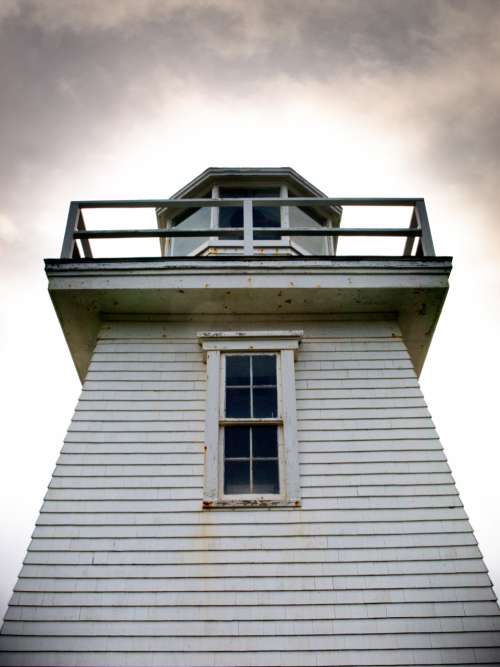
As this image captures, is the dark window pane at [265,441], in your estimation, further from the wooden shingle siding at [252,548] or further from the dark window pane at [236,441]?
the wooden shingle siding at [252,548]

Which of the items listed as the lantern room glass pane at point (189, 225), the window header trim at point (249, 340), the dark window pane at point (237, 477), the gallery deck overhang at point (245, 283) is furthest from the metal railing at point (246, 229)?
the dark window pane at point (237, 477)

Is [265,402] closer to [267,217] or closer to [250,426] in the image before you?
[250,426]

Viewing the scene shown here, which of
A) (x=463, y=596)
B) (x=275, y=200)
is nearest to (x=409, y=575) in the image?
(x=463, y=596)

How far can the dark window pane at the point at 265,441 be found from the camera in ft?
20.8

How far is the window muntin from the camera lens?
6.15m

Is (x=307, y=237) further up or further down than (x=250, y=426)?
further up

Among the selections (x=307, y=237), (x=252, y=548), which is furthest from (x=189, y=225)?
(x=252, y=548)

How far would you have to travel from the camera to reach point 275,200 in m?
7.90

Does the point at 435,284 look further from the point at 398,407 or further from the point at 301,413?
the point at 301,413

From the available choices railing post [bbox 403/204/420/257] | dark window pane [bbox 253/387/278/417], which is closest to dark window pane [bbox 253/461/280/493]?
dark window pane [bbox 253/387/278/417]

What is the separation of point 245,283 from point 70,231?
2578mm

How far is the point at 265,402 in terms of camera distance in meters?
6.77

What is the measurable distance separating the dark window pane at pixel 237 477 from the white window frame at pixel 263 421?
7 cm

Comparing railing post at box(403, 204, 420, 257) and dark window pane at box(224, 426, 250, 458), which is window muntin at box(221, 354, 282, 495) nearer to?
dark window pane at box(224, 426, 250, 458)
